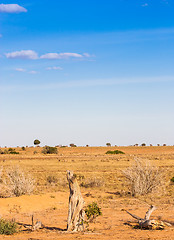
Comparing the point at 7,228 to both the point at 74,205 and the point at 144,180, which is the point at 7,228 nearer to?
the point at 74,205

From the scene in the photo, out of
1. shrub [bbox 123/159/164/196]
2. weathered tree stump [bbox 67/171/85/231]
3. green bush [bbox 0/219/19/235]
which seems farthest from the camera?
shrub [bbox 123/159/164/196]

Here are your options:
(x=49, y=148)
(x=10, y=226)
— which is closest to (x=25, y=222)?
(x=10, y=226)

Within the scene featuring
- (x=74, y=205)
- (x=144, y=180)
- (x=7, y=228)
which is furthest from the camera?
(x=144, y=180)

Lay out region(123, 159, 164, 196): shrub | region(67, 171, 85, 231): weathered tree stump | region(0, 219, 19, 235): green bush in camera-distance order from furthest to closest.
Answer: region(123, 159, 164, 196): shrub
region(0, 219, 19, 235): green bush
region(67, 171, 85, 231): weathered tree stump

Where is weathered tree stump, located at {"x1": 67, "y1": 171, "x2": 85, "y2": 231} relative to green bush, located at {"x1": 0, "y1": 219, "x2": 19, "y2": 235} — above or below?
above

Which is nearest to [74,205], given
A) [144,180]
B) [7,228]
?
[7,228]

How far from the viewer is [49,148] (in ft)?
212

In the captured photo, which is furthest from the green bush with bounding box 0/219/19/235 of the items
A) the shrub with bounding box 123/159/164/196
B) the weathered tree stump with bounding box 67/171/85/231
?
the shrub with bounding box 123/159/164/196

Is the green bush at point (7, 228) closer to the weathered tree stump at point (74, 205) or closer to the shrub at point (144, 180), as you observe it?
the weathered tree stump at point (74, 205)

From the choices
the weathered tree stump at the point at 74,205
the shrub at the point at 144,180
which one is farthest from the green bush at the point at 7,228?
the shrub at the point at 144,180

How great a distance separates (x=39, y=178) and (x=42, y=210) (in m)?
10.8

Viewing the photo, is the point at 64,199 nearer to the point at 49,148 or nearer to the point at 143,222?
the point at 143,222

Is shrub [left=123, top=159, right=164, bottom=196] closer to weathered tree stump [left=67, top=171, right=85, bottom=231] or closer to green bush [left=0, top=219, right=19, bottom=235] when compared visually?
weathered tree stump [left=67, top=171, right=85, bottom=231]

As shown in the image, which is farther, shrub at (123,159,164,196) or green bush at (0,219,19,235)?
shrub at (123,159,164,196)
